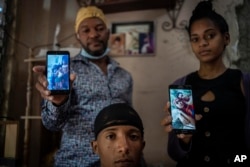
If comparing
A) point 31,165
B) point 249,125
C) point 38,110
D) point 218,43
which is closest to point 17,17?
point 38,110

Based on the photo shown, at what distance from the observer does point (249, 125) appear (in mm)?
583

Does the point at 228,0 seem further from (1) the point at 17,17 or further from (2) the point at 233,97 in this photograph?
(1) the point at 17,17

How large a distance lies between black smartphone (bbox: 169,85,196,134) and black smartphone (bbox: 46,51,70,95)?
195 millimetres

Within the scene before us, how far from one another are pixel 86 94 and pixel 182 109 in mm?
243

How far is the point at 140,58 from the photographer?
0.85 metres

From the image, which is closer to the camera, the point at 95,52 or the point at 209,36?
the point at 209,36

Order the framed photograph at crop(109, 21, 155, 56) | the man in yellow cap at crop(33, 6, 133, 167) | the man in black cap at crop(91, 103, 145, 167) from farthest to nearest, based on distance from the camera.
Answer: the framed photograph at crop(109, 21, 155, 56)
the man in yellow cap at crop(33, 6, 133, 167)
the man in black cap at crop(91, 103, 145, 167)

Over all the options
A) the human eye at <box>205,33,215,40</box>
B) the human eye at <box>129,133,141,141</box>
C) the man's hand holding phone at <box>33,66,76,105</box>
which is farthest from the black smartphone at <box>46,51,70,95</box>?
the human eye at <box>205,33,215,40</box>

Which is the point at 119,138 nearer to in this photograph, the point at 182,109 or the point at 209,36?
the point at 182,109

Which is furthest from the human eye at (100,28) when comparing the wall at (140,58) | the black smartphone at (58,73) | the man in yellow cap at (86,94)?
the black smartphone at (58,73)

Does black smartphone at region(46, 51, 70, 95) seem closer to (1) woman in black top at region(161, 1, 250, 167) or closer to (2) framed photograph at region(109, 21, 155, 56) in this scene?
(1) woman in black top at region(161, 1, 250, 167)

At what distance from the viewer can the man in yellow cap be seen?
2.23ft

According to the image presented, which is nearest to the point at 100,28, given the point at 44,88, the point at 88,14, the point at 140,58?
the point at 88,14

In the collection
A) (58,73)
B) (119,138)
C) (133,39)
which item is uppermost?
(133,39)
